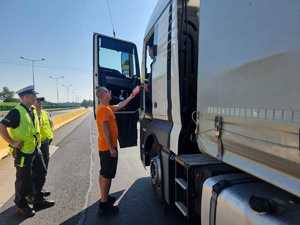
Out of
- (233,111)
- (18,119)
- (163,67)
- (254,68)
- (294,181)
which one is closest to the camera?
(294,181)

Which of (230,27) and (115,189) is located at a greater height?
(230,27)

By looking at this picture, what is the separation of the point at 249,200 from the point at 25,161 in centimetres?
348

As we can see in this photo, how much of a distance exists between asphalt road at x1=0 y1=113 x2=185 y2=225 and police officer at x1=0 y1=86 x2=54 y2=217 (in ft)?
0.92

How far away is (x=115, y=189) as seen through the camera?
580 centimetres

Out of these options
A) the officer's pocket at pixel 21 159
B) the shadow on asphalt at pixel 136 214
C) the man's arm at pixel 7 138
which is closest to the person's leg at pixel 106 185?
the shadow on asphalt at pixel 136 214

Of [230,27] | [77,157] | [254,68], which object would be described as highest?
[230,27]

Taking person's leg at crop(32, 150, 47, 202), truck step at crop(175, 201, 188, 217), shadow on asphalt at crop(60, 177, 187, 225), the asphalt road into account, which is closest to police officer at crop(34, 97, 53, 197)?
person's leg at crop(32, 150, 47, 202)

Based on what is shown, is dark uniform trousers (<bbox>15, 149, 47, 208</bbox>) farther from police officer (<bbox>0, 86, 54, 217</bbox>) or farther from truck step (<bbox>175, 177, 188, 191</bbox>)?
truck step (<bbox>175, 177, 188, 191</bbox>)

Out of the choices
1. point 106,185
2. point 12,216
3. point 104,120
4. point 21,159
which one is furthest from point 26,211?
point 104,120

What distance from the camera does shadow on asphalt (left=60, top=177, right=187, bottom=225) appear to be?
427cm

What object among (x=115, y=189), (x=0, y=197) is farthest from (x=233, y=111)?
(x=0, y=197)

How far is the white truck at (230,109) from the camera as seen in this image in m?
1.73

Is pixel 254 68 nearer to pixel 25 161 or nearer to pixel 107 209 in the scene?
pixel 107 209

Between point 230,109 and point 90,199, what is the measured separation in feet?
11.8
